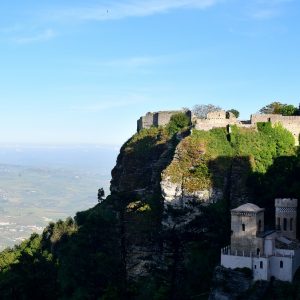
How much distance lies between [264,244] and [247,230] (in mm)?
1860

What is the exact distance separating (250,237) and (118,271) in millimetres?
19606

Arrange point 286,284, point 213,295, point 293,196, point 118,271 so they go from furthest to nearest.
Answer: point 118,271 < point 293,196 < point 213,295 < point 286,284

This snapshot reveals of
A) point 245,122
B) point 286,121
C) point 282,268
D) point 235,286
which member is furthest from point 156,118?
point 282,268

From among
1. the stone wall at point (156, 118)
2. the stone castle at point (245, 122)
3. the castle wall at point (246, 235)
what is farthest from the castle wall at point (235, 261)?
the stone wall at point (156, 118)

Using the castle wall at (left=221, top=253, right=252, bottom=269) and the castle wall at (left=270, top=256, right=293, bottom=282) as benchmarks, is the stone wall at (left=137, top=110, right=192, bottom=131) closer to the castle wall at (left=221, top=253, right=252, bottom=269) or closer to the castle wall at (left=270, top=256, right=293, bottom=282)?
the castle wall at (left=221, top=253, right=252, bottom=269)

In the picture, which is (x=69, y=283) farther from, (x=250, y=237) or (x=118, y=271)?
(x=250, y=237)

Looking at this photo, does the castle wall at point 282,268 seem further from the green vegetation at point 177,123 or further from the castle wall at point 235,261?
the green vegetation at point 177,123

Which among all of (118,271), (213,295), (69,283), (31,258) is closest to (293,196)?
(213,295)

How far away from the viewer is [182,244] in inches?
2525

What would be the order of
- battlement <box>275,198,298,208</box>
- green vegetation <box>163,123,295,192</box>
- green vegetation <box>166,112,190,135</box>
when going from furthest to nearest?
green vegetation <box>166,112,190,135</box> → green vegetation <box>163,123,295,192</box> → battlement <box>275,198,298,208</box>

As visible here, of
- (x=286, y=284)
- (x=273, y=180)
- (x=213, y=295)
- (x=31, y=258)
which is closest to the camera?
(x=286, y=284)

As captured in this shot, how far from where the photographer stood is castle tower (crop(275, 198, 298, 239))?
5519 centimetres

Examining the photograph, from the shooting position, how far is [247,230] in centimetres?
5362

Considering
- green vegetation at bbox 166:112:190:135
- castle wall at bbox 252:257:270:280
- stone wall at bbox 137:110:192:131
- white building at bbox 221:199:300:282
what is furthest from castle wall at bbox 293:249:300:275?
stone wall at bbox 137:110:192:131
